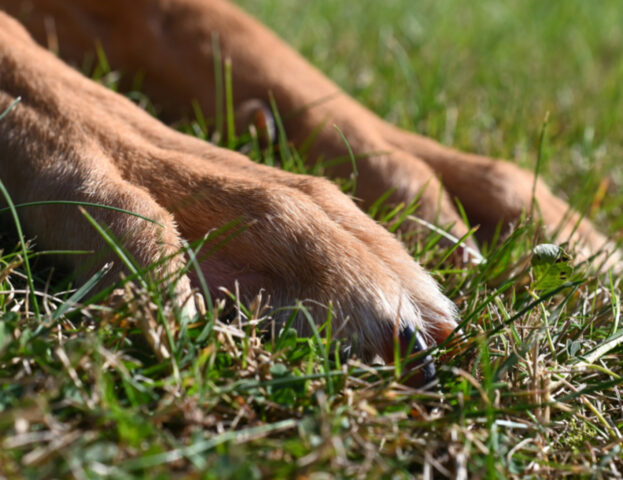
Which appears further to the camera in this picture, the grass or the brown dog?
the brown dog

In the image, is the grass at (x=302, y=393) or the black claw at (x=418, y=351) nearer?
the grass at (x=302, y=393)

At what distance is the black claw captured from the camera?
1.28 m

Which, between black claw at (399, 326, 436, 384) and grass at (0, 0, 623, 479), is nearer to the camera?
grass at (0, 0, 623, 479)

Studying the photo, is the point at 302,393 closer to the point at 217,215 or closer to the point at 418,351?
the point at 418,351

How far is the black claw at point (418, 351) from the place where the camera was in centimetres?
128

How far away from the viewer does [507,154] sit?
268 centimetres

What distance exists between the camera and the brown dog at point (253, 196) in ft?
4.33

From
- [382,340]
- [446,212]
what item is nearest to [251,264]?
[382,340]

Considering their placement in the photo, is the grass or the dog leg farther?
the dog leg

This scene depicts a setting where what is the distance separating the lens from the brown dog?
4.33 feet

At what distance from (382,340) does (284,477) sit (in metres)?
0.38

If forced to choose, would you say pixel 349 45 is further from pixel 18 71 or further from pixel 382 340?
pixel 382 340

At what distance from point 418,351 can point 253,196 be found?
17.4 inches

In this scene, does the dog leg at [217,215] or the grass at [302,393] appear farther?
the dog leg at [217,215]
